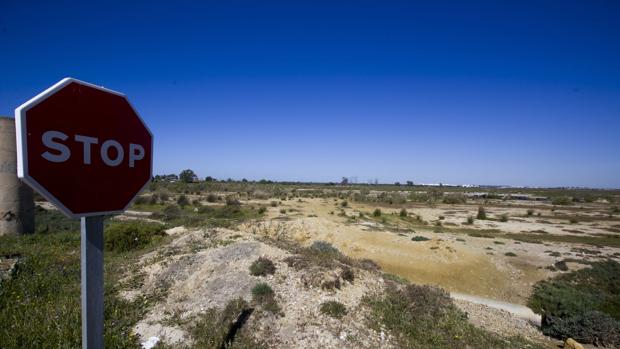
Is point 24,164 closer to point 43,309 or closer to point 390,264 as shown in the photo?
point 43,309

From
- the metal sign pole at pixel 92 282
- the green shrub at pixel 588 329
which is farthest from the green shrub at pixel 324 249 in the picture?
the metal sign pole at pixel 92 282

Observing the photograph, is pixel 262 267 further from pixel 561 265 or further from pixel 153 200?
pixel 153 200

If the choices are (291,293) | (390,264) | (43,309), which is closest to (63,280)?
(43,309)

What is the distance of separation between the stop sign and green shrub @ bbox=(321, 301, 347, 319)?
16.4ft

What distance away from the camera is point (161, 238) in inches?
487

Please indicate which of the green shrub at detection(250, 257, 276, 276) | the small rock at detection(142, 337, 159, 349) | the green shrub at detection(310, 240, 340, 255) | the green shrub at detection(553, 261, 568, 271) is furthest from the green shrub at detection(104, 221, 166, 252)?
the green shrub at detection(553, 261, 568, 271)

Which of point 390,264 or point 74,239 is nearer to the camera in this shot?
point 74,239

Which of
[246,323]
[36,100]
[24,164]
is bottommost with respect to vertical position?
[246,323]

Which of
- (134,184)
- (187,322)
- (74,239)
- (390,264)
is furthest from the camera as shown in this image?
(390,264)

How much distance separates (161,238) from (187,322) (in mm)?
7959

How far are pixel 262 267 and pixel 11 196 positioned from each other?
884cm

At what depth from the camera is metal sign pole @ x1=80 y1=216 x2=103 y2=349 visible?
1.84 meters

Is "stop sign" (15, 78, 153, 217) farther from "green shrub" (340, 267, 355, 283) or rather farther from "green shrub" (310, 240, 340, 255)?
"green shrub" (310, 240, 340, 255)

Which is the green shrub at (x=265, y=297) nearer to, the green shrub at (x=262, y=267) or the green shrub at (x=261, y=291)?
the green shrub at (x=261, y=291)
